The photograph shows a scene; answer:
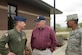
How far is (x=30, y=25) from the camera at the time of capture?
76.3 feet

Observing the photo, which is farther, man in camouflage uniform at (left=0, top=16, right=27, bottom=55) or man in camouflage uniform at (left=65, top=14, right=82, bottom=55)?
man in camouflage uniform at (left=65, top=14, right=82, bottom=55)

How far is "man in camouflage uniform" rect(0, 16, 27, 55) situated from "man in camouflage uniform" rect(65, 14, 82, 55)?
105cm

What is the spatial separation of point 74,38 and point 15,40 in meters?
1.31

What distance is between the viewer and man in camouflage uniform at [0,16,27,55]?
5.73 m

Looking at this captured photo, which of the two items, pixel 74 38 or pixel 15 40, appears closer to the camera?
pixel 15 40

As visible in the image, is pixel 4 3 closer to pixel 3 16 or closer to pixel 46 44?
pixel 3 16

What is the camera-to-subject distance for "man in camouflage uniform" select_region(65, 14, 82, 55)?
233 inches

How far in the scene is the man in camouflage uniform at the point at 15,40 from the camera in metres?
5.73

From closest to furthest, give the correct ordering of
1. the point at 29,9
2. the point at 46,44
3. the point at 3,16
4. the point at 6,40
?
the point at 6,40
the point at 46,44
the point at 3,16
the point at 29,9

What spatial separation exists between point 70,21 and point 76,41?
1.58 ft

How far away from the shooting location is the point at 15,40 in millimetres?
5855

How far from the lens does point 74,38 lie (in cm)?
597

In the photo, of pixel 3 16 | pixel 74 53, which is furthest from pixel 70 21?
pixel 3 16

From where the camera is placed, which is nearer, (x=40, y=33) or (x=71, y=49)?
(x=71, y=49)
